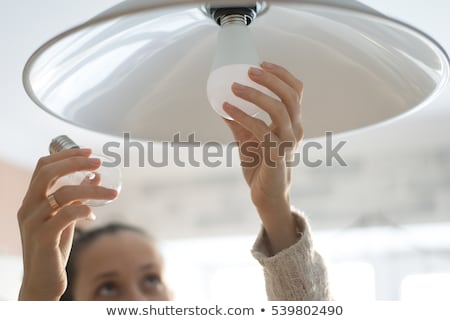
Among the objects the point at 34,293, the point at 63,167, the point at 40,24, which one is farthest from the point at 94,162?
the point at 40,24

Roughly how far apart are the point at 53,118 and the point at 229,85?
58.9 inches

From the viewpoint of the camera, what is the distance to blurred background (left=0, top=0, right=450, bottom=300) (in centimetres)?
201

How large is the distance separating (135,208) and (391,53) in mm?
2056

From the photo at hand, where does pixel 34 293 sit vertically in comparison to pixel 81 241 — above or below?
below

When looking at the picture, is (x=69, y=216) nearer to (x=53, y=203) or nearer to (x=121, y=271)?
(x=53, y=203)

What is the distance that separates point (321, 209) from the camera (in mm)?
2180

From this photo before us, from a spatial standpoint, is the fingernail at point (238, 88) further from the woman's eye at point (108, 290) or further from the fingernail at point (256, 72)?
the woman's eye at point (108, 290)

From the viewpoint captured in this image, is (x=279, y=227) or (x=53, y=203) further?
(x=279, y=227)

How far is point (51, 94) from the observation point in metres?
0.37

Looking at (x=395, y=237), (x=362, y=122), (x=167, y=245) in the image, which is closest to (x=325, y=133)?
(x=362, y=122)

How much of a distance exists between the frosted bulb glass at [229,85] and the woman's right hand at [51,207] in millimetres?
72

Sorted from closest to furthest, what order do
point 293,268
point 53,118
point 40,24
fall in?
point 293,268, point 40,24, point 53,118

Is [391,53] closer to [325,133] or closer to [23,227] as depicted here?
[325,133]

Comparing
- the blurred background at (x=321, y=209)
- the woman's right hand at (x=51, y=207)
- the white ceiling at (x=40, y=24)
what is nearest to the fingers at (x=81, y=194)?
the woman's right hand at (x=51, y=207)
